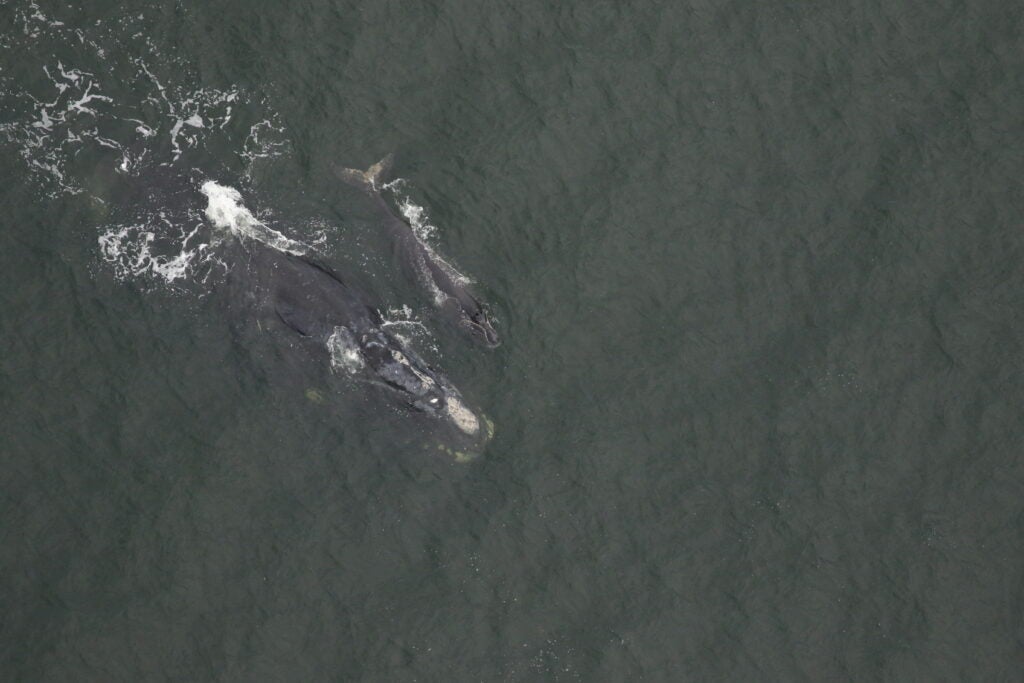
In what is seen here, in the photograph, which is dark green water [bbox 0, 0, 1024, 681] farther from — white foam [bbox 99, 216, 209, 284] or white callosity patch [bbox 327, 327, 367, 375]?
white callosity patch [bbox 327, 327, 367, 375]

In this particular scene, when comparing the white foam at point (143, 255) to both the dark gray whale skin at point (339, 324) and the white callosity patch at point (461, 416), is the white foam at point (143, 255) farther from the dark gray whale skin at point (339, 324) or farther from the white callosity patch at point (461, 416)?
the white callosity patch at point (461, 416)

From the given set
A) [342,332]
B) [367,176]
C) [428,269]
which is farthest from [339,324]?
[367,176]

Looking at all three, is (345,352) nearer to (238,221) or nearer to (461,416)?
(461,416)

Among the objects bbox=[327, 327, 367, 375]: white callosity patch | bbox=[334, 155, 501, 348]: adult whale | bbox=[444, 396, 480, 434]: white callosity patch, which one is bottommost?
bbox=[444, 396, 480, 434]: white callosity patch

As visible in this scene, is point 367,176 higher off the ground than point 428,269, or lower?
higher

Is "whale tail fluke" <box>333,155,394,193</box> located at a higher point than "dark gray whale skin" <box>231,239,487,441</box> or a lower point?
higher

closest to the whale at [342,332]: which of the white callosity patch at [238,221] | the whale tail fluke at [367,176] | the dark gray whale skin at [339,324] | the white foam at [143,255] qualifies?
the dark gray whale skin at [339,324]

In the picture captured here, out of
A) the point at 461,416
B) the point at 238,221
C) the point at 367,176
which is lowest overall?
the point at 461,416

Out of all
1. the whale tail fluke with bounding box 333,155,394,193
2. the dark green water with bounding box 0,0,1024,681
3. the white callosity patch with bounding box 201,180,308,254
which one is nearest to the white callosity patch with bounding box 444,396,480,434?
the dark green water with bounding box 0,0,1024,681
